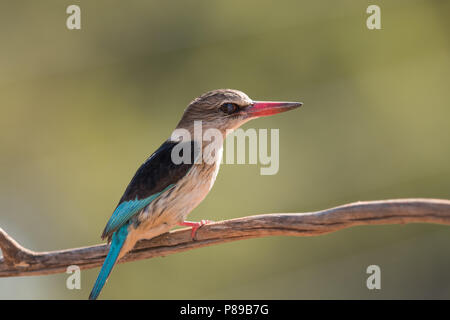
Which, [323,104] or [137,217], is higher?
[323,104]

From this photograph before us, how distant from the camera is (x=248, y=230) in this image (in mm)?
2855

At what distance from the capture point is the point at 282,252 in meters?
6.18

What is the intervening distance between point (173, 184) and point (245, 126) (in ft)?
8.80

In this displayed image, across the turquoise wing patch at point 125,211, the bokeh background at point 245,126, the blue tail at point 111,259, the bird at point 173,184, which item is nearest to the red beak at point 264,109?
Answer: the bird at point 173,184

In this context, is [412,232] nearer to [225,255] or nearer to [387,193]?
[387,193]

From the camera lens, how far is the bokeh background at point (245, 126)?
6043mm

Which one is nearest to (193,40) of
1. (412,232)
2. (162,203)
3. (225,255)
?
(225,255)

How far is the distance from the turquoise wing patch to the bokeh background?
97.0 inches

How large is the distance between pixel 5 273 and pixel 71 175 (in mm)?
3484

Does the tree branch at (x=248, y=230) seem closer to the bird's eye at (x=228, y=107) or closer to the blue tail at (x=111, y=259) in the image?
the blue tail at (x=111, y=259)

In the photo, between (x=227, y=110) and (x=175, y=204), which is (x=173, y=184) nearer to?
(x=175, y=204)

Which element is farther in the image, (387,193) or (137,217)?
(387,193)

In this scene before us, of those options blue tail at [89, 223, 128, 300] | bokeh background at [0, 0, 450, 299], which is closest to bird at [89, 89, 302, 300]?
blue tail at [89, 223, 128, 300]

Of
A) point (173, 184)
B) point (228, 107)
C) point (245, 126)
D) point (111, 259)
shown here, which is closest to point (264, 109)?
point (228, 107)
